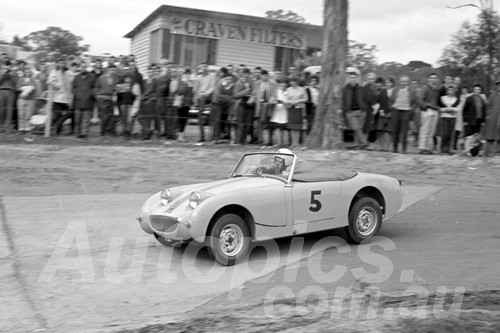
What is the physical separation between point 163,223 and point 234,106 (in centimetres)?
914

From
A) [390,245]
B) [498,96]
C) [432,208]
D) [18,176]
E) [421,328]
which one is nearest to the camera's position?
[421,328]

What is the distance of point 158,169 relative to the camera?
13.7 m

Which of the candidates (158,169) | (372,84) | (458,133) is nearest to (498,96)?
(458,133)

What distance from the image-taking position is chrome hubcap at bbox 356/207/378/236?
29.0 feet

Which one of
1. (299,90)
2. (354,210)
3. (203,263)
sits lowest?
(203,263)

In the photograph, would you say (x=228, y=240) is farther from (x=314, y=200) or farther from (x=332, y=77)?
(x=332, y=77)

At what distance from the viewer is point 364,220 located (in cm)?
893

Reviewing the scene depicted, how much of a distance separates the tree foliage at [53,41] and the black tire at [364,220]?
43009 millimetres

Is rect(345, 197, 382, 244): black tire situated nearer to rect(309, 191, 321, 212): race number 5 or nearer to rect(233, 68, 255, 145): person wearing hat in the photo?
rect(309, 191, 321, 212): race number 5

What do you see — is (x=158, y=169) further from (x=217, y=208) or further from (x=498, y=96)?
(x=498, y=96)

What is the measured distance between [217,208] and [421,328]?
282cm

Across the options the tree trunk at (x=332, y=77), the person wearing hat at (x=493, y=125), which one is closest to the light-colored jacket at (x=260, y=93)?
the tree trunk at (x=332, y=77)

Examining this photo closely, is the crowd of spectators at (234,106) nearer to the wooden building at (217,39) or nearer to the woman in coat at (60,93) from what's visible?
the woman in coat at (60,93)

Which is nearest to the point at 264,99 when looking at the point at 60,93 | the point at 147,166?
the point at 147,166
